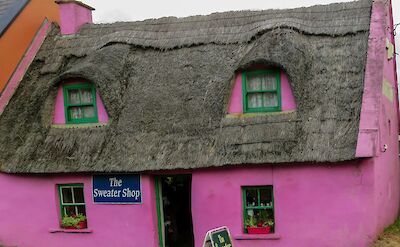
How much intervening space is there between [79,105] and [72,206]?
2.58 meters

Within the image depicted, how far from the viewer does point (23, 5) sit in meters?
13.3

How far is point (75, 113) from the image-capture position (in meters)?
12.0

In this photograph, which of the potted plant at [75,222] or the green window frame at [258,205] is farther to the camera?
the potted plant at [75,222]

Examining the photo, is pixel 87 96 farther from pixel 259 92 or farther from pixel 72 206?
pixel 259 92

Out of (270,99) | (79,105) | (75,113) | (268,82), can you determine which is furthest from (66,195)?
(268,82)

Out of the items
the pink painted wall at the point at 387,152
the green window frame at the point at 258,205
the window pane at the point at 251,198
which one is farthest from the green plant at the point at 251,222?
the pink painted wall at the point at 387,152

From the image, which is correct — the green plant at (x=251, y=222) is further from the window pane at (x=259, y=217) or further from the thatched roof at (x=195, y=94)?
the thatched roof at (x=195, y=94)

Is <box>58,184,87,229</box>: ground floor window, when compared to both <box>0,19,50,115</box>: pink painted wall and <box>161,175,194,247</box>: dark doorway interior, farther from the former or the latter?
<box>0,19,50,115</box>: pink painted wall

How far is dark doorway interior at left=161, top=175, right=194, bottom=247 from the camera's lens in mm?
12312

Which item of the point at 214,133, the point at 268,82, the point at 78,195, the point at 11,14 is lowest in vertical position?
the point at 78,195

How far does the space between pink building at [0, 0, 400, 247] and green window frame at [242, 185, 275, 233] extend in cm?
3

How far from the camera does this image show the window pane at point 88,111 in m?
11.9

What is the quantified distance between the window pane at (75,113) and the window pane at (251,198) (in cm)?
478

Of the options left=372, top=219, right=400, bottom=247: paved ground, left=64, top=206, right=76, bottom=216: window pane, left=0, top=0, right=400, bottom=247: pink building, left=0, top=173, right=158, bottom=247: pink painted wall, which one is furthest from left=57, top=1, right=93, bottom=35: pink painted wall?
left=372, top=219, right=400, bottom=247: paved ground
